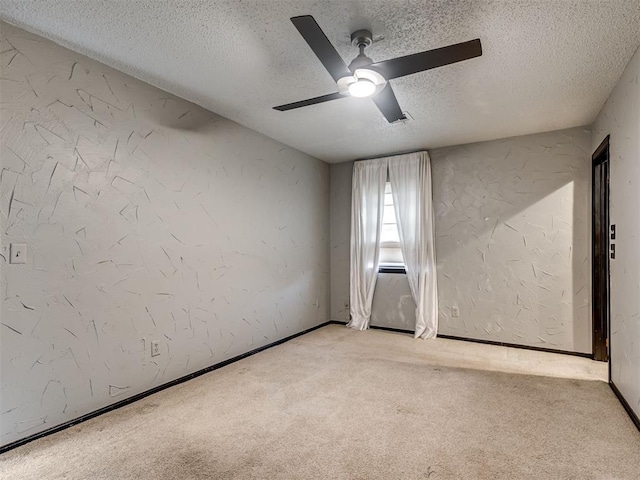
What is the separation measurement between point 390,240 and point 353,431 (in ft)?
9.74

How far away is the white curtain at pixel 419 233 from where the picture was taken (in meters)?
4.44

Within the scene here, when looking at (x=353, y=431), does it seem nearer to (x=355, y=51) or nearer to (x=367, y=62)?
(x=367, y=62)

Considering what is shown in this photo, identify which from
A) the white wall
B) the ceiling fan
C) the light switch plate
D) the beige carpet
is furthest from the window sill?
the light switch plate

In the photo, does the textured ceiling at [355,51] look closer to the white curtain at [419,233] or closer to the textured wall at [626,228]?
the textured wall at [626,228]

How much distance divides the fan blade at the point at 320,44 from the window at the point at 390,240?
2.84m

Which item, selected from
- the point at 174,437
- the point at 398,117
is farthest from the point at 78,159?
the point at 398,117

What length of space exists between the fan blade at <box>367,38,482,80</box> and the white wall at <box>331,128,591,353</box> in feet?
8.51

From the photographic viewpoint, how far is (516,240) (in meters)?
4.01

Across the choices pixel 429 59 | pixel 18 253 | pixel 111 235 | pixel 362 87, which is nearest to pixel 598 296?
pixel 429 59

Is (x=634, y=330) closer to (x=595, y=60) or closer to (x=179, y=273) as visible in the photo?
(x=595, y=60)

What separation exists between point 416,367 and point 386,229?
2.01 meters

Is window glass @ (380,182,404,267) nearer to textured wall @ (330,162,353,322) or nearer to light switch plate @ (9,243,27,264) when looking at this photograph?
textured wall @ (330,162,353,322)

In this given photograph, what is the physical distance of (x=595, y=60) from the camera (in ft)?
7.81

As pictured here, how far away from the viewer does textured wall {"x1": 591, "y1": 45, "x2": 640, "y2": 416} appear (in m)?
2.27
